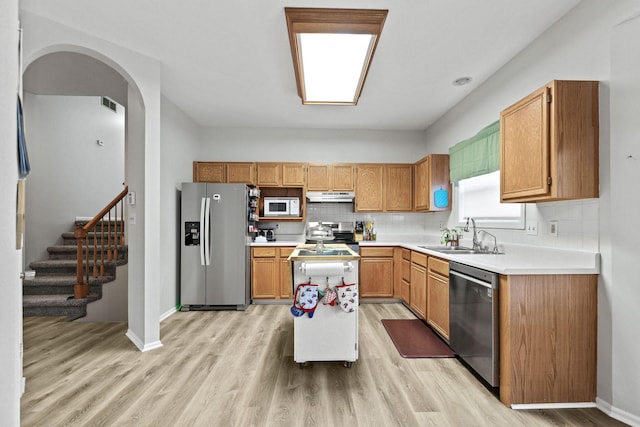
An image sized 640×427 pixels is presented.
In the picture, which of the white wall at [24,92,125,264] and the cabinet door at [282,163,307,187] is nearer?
the white wall at [24,92,125,264]

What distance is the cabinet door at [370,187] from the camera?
5.04m

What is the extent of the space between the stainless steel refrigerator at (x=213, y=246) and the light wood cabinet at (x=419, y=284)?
7.45 ft

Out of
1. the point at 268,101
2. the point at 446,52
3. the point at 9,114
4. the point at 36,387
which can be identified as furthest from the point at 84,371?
the point at 446,52

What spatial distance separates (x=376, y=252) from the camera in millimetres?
4688

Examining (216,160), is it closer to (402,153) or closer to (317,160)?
(317,160)

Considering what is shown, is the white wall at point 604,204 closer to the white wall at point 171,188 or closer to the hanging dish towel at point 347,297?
the hanging dish towel at point 347,297

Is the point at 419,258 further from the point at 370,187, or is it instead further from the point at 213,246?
the point at 213,246

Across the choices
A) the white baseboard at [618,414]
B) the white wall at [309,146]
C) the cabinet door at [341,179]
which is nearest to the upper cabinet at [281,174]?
the white wall at [309,146]

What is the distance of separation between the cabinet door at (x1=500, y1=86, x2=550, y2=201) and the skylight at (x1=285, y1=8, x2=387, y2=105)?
1.23 metres

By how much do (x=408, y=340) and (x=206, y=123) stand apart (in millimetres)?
4287

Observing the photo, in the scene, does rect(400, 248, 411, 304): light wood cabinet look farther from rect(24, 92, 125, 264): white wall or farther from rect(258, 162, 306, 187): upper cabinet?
rect(24, 92, 125, 264): white wall

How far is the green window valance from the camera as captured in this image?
3.11 meters

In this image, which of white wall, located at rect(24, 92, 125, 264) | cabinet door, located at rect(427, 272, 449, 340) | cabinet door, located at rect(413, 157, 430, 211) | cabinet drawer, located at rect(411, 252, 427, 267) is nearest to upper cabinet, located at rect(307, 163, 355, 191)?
cabinet door, located at rect(413, 157, 430, 211)

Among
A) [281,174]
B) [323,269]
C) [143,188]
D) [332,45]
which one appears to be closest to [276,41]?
[332,45]
